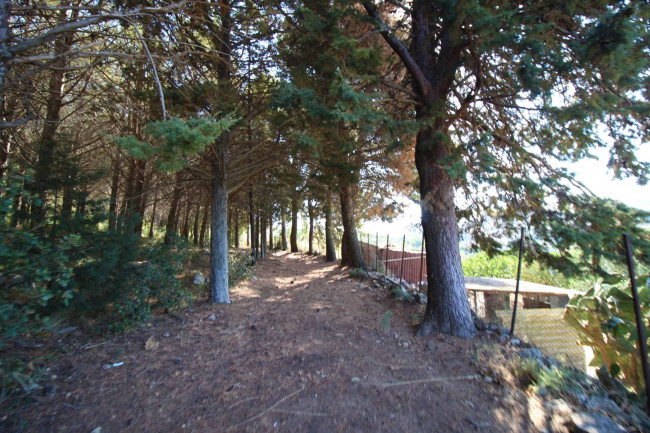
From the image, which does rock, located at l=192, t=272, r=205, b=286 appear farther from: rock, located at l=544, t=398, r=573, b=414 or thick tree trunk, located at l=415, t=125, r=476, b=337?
rock, located at l=544, t=398, r=573, b=414

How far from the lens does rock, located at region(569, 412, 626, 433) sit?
235 cm

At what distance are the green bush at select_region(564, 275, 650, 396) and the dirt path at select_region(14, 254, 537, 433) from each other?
132 centimetres

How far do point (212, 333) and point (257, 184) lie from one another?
576cm

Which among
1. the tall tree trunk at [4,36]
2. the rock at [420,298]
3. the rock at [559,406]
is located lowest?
the rock at [559,406]

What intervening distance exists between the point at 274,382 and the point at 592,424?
116 inches

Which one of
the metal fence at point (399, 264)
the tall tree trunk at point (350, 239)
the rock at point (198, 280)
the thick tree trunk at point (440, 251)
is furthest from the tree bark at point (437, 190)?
the tall tree trunk at point (350, 239)

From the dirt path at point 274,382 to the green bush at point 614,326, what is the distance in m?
1.32

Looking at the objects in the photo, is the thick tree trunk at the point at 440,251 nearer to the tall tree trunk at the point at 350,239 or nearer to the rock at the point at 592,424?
the rock at the point at 592,424

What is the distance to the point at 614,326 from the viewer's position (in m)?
3.34

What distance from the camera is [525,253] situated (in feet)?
16.7

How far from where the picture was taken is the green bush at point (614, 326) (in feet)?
10.7

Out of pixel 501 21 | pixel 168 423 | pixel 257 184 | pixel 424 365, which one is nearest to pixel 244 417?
pixel 168 423

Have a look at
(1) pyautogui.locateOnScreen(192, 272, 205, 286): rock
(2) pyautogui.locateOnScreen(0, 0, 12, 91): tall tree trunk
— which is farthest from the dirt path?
(2) pyautogui.locateOnScreen(0, 0, 12, 91): tall tree trunk

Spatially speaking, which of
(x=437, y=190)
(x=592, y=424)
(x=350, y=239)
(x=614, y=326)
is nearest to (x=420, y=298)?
(x=437, y=190)
